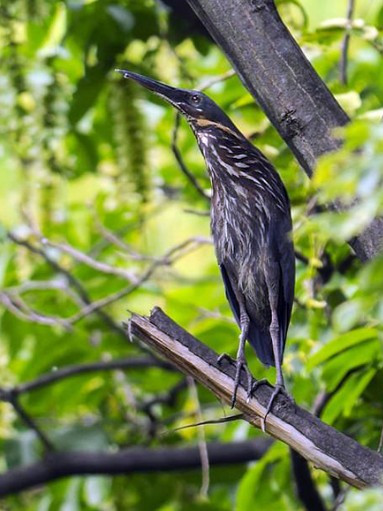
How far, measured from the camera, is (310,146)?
2.05 m

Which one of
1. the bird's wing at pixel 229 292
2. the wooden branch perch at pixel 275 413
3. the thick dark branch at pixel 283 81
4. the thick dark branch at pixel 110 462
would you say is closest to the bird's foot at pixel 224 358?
the wooden branch perch at pixel 275 413

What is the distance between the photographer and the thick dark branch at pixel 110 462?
359 cm

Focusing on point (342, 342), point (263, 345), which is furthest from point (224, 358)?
point (263, 345)

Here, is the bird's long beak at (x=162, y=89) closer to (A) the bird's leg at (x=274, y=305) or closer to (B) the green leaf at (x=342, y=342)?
(A) the bird's leg at (x=274, y=305)

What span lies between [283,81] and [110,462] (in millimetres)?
1897

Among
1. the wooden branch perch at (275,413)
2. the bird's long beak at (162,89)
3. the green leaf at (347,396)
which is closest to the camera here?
the wooden branch perch at (275,413)

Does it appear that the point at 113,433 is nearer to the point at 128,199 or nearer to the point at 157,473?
the point at 157,473

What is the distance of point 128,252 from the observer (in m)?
3.57

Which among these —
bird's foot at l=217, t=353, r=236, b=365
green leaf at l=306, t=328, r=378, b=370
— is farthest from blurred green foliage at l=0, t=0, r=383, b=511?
bird's foot at l=217, t=353, r=236, b=365

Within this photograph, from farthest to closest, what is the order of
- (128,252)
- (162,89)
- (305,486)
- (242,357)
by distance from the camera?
(128,252)
(305,486)
(162,89)
(242,357)

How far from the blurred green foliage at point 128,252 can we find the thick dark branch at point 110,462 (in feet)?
0.20

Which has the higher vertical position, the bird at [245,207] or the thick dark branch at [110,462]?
the bird at [245,207]

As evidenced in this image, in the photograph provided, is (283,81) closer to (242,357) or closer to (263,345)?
(242,357)

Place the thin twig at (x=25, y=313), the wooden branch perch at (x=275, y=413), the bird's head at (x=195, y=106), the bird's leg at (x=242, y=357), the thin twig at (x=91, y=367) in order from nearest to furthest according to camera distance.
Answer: the wooden branch perch at (x=275, y=413)
the bird's leg at (x=242, y=357)
the bird's head at (x=195, y=106)
the thin twig at (x=25, y=313)
the thin twig at (x=91, y=367)
